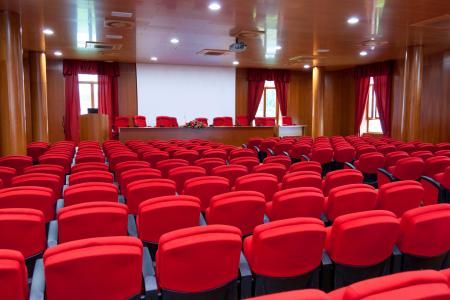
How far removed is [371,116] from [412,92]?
6120 mm

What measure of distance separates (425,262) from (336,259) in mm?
680

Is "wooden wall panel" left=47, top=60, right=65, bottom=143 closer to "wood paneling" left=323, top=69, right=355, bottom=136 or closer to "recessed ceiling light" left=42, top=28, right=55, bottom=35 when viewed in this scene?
"recessed ceiling light" left=42, top=28, right=55, bottom=35

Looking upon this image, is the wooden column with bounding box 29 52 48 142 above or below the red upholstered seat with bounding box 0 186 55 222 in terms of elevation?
above

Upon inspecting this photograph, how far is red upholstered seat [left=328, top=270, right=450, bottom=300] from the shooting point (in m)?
1.21

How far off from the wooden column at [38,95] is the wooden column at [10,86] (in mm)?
4904

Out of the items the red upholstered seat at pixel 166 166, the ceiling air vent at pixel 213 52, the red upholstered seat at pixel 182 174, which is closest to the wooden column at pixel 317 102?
the ceiling air vent at pixel 213 52

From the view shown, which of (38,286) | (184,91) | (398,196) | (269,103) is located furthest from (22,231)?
(269,103)

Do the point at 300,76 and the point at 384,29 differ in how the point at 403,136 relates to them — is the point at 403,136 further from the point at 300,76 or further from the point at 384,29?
the point at 300,76

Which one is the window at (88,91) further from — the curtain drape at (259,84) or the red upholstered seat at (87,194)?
the red upholstered seat at (87,194)

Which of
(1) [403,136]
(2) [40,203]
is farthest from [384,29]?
(2) [40,203]

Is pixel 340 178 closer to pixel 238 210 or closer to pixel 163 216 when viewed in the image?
pixel 238 210

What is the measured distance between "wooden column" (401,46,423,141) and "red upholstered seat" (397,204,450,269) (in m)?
9.69

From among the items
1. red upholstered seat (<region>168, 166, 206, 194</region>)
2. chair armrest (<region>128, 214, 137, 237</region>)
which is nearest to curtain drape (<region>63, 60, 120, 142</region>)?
red upholstered seat (<region>168, 166, 206, 194</region>)

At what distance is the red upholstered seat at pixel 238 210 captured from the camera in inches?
107
